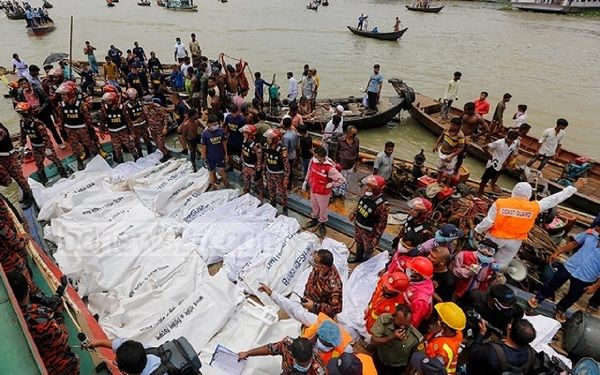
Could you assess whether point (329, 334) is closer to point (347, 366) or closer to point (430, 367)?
point (347, 366)

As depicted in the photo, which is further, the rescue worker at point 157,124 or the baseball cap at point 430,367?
the rescue worker at point 157,124

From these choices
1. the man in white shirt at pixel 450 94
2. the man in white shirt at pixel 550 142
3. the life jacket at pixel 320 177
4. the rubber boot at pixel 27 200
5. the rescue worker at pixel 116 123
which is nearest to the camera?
the life jacket at pixel 320 177

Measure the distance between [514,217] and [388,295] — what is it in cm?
214

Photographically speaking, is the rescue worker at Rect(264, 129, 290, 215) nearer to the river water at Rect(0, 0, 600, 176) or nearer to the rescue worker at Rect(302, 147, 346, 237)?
the rescue worker at Rect(302, 147, 346, 237)

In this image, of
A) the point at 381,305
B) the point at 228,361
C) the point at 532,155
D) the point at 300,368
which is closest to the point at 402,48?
the point at 532,155

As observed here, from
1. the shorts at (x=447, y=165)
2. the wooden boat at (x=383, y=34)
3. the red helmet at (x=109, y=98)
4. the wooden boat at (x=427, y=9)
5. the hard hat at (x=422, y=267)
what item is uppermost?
the wooden boat at (x=427, y=9)

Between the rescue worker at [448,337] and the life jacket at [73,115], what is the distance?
23.3ft

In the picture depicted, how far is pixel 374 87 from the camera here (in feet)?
39.5

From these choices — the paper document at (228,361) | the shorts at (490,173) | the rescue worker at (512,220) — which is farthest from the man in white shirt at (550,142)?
the paper document at (228,361)

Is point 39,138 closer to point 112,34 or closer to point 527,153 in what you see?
point 527,153

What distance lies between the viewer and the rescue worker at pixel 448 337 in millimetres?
2982

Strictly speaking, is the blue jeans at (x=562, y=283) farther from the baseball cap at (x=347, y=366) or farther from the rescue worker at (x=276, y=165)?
the rescue worker at (x=276, y=165)

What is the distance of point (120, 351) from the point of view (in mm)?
2418

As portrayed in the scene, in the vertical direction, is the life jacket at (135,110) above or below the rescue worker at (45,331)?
above
